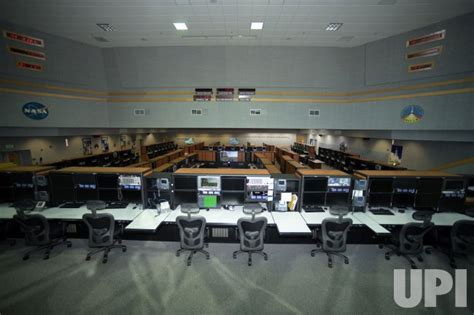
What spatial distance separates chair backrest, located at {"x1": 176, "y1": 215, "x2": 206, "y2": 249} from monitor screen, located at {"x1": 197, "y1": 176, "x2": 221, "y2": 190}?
2.67 feet

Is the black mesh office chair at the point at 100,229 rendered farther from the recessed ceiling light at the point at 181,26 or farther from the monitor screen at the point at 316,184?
the recessed ceiling light at the point at 181,26

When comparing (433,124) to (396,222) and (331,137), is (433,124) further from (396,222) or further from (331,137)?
(331,137)

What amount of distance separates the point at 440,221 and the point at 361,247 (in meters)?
1.45

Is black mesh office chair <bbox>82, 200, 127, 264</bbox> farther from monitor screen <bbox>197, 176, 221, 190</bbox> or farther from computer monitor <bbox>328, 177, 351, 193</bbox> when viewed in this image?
computer monitor <bbox>328, 177, 351, 193</bbox>

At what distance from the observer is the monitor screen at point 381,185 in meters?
3.67

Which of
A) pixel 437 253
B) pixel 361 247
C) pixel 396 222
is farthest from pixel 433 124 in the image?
pixel 361 247

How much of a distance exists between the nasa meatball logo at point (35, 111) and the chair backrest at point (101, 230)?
5.45m

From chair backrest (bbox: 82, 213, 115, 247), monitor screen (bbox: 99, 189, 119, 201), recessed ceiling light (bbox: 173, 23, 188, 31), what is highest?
recessed ceiling light (bbox: 173, 23, 188, 31)

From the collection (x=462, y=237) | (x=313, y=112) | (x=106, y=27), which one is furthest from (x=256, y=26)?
(x=462, y=237)

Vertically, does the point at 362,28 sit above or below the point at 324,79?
above

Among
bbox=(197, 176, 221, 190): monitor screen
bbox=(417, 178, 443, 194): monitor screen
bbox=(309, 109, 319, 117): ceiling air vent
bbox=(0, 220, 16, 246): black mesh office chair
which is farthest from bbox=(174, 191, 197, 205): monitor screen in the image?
bbox=(309, 109, 319, 117): ceiling air vent

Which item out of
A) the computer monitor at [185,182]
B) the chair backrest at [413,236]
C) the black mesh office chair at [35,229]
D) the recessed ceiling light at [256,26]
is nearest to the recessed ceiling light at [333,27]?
the recessed ceiling light at [256,26]

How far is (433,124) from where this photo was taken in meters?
5.70

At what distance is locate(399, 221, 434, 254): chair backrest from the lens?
292 cm
